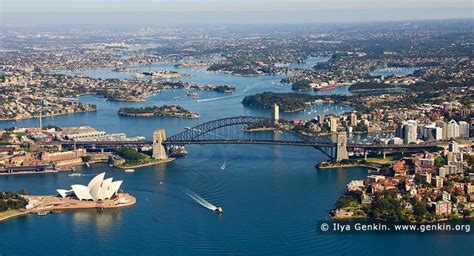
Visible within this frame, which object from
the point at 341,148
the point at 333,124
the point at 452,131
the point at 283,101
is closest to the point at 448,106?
the point at 333,124

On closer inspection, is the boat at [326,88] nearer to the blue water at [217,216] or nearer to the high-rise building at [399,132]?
the high-rise building at [399,132]

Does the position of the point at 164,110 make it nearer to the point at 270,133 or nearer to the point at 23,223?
the point at 270,133

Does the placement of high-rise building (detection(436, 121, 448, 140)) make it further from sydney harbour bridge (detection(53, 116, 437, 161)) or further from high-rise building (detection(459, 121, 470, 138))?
sydney harbour bridge (detection(53, 116, 437, 161))

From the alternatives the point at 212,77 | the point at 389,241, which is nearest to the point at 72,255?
the point at 389,241

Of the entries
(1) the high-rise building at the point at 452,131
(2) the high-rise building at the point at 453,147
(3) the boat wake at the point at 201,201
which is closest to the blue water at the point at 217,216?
(3) the boat wake at the point at 201,201

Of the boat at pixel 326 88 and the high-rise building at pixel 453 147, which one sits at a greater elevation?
the high-rise building at pixel 453 147
